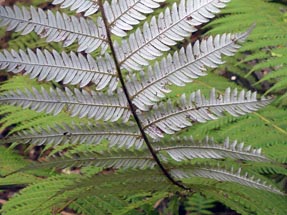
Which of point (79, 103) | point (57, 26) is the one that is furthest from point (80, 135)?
point (57, 26)

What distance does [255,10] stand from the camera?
1.73 metres

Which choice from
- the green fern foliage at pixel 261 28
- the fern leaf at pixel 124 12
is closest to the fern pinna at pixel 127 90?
the fern leaf at pixel 124 12

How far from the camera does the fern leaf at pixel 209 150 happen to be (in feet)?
2.78

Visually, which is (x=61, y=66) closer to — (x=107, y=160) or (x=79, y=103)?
(x=79, y=103)

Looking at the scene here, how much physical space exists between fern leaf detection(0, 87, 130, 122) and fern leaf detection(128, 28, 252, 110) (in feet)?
0.12

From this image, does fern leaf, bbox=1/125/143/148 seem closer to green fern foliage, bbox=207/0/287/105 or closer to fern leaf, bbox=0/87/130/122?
fern leaf, bbox=0/87/130/122

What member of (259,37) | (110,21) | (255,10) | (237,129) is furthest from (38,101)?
(255,10)

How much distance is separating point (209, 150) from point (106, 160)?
194 millimetres

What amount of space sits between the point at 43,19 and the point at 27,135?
21 centimetres

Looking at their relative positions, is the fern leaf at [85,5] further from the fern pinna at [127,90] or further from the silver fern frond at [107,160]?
the silver fern frond at [107,160]

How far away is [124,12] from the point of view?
2.75 feet

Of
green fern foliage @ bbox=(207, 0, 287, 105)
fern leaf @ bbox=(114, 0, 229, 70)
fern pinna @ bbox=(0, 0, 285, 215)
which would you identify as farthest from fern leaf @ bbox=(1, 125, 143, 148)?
green fern foliage @ bbox=(207, 0, 287, 105)

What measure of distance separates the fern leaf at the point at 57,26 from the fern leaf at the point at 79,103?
0.09 meters

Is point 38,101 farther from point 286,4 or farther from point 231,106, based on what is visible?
point 286,4
